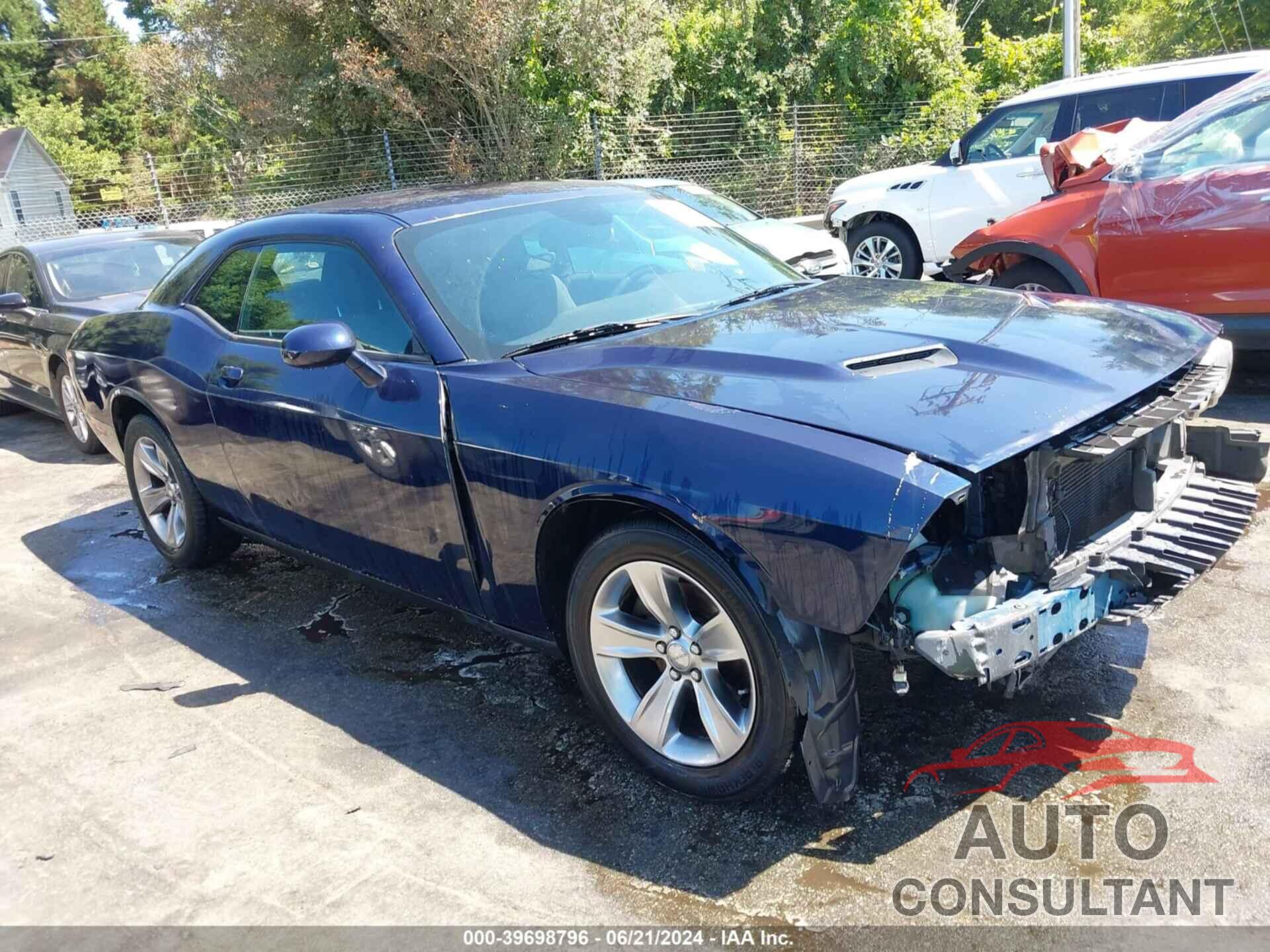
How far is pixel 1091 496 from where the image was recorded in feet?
9.12

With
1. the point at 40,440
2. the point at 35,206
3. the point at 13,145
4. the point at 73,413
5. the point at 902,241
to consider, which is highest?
the point at 13,145

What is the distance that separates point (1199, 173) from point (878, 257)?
4.65 m

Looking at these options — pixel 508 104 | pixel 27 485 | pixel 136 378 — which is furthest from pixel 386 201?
pixel 508 104

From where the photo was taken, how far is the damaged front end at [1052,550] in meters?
2.40

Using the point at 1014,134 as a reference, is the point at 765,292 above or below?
below

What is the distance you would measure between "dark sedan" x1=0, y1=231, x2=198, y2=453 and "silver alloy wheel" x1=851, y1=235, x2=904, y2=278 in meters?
6.18

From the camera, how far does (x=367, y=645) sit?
415cm

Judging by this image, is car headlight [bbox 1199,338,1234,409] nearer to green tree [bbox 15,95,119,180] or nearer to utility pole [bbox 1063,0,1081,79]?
utility pole [bbox 1063,0,1081,79]

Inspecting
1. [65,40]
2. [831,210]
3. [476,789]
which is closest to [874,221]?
[831,210]

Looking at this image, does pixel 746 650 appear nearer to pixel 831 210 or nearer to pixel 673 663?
pixel 673 663

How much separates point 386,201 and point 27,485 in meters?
4.57
